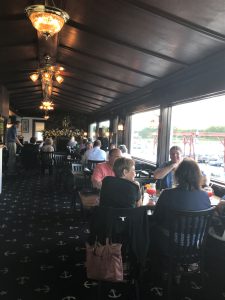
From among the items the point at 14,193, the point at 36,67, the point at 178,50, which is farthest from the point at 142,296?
the point at 36,67

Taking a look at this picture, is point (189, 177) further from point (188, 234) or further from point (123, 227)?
point (123, 227)

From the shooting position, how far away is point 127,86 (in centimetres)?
791

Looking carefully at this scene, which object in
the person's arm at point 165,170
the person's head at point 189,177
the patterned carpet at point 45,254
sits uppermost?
the person's head at point 189,177

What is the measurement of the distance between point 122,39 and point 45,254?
3.28 metres

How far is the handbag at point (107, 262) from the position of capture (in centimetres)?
250

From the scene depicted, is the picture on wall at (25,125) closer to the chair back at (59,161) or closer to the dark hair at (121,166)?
the chair back at (59,161)

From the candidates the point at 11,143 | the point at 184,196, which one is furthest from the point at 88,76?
the point at 184,196

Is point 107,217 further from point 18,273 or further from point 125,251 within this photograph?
point 18,273

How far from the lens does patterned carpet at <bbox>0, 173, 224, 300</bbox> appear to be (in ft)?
9.52

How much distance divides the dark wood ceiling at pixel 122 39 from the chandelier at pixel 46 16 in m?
0.85

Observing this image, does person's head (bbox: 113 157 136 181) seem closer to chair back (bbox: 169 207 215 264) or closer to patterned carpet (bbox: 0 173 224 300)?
chair back (bbox: 169 207 215 264)

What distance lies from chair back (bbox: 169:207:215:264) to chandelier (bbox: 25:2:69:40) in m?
2.19

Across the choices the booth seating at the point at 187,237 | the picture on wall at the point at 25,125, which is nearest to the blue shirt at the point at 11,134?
the booth seating at the point at 187,237

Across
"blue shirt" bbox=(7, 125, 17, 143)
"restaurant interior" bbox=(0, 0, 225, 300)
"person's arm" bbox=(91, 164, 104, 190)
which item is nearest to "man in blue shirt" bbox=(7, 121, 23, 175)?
"blue shirt" bbox=(7, 125, 17, 143)
